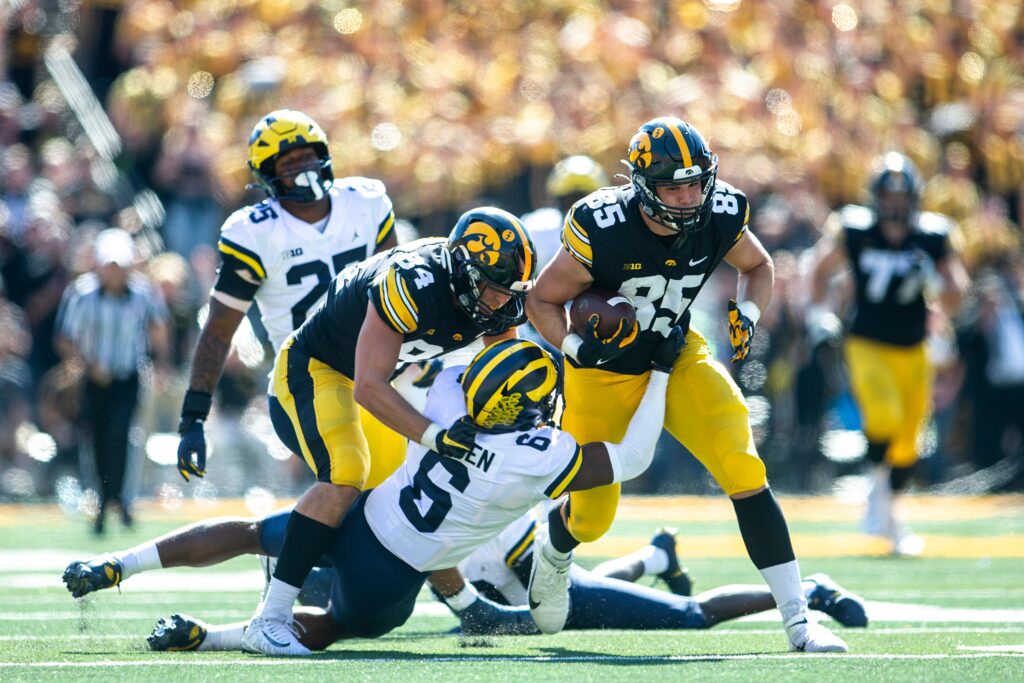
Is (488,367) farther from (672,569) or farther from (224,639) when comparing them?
(672,569)

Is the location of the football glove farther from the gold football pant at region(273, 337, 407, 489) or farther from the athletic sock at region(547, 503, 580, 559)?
the gold football pant at region(273, 337, 407, 489)

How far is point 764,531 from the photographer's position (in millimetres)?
5008

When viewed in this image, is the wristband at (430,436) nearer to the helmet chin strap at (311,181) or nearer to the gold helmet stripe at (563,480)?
the gold helmet stripe at (563,480)

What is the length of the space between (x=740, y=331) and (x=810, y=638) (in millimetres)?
960

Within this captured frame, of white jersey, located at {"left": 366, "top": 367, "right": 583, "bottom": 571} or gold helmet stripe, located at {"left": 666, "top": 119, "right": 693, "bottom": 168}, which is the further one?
gold helmet stripe, located at {"left": 666, "top": 119, "right": 693, "bottom": 168}

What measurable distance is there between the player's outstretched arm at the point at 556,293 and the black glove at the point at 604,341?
0.15 m

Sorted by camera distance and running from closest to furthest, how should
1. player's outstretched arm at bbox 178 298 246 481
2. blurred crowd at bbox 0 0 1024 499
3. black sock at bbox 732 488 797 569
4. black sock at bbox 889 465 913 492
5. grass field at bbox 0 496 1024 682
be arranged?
grass field at bbox 0 496 1024 682 < black sock at bbox 732 488 797 569 < player's outstretched arm at bbox 178 298 246 481 < black sock at bbox 889 465 913 492 < blurred crowd at bbox 0 0 1024 499

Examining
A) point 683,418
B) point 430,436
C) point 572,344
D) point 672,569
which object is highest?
point 572,344

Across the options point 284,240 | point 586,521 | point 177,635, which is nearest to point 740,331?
point 586,521

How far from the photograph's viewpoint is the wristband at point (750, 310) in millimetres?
5230

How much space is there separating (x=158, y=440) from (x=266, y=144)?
633 centimetres

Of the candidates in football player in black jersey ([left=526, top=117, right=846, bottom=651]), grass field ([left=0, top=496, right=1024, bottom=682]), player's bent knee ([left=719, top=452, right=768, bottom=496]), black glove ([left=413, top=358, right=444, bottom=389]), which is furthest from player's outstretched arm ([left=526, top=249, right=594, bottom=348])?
grass field ([left=0, top=496, right=1024, bottom=682])

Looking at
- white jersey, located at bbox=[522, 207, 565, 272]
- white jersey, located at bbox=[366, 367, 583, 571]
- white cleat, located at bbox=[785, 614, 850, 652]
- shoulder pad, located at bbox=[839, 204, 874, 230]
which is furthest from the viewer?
shoulder pad, located at bbox=[839, 204, 874, 230]

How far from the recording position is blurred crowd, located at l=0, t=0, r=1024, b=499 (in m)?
11.8
